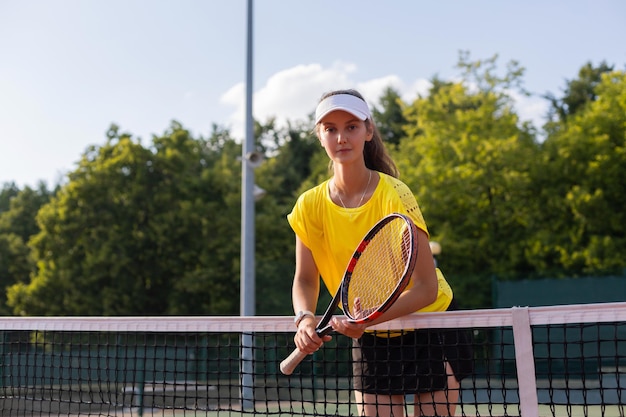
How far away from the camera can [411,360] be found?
2977mm

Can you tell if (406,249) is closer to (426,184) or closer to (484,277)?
(484,277)

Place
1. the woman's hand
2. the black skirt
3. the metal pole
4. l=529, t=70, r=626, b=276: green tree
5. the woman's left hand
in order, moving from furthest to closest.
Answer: l=529, t=70, r=626, b=276: green tree, the metal pole, the black skirt, the woman's hand, the woman's left hand

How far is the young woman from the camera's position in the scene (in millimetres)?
2895

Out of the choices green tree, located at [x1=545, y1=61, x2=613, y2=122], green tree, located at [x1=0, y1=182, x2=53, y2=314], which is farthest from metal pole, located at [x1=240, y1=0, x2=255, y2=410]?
green tree, located at [x1=545, y1=61, x2=613, y2=122]

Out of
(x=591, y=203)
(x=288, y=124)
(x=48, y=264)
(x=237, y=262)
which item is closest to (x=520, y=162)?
(x=591, y=203)

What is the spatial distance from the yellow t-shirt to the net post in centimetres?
31

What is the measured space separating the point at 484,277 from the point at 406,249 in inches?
664

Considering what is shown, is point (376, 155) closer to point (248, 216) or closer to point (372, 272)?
point (372, 272)

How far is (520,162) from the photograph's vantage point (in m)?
22.4

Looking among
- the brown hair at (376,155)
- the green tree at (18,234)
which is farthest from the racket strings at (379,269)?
the green tree at (18,234)

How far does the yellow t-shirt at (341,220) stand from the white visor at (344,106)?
26 centimetres

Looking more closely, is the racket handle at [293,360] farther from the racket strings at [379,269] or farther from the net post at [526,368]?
the net post at [526,368]

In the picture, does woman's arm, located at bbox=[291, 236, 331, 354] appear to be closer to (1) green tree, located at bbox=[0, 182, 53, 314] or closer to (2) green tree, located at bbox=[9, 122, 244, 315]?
(2) green tree, located at bbox=[9, 122, 244, 315]

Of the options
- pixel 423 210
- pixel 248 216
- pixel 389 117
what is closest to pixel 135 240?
pixel 423 210
